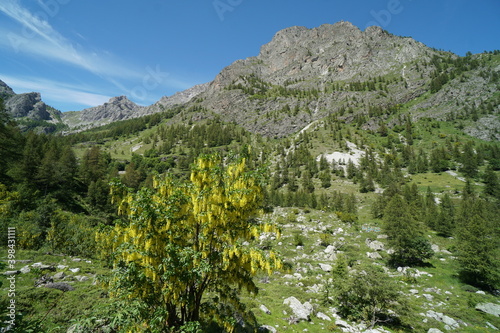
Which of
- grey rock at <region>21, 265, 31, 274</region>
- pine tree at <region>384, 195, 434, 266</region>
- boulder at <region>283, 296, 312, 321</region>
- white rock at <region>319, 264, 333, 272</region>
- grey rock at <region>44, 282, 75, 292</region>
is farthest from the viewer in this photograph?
pine tree at <region>384, 195, 434, 266</region>

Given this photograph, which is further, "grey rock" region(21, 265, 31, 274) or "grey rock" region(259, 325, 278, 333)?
"grey rock" region(21, 265, 31, 274)

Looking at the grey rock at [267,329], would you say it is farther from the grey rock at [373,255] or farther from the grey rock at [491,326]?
the grey rock at [373,255]

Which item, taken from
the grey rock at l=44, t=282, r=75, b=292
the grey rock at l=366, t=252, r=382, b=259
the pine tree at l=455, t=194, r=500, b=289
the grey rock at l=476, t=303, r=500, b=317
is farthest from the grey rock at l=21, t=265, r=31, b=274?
the pine tree at l=455, t=194, r=500, b=289

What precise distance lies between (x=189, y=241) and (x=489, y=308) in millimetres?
28793

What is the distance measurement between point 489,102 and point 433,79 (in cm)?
5502

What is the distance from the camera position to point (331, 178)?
111062 mm

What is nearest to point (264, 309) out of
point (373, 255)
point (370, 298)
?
point (370, 298)

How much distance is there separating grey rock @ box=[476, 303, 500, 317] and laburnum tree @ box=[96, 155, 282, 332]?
81.4 feet

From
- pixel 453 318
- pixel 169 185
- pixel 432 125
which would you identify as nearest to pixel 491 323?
pixel 453 318

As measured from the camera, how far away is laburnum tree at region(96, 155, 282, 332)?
753 centimetres

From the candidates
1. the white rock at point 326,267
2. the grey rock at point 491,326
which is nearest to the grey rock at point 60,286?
the white rock at point 326,267

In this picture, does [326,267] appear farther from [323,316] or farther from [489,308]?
[489,308]

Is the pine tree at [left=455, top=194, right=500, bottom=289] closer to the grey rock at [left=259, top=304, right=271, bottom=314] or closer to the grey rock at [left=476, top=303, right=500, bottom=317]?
the grey rock at [left=476, top=303, right=500, bottom=317]

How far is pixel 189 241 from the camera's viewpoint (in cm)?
994
